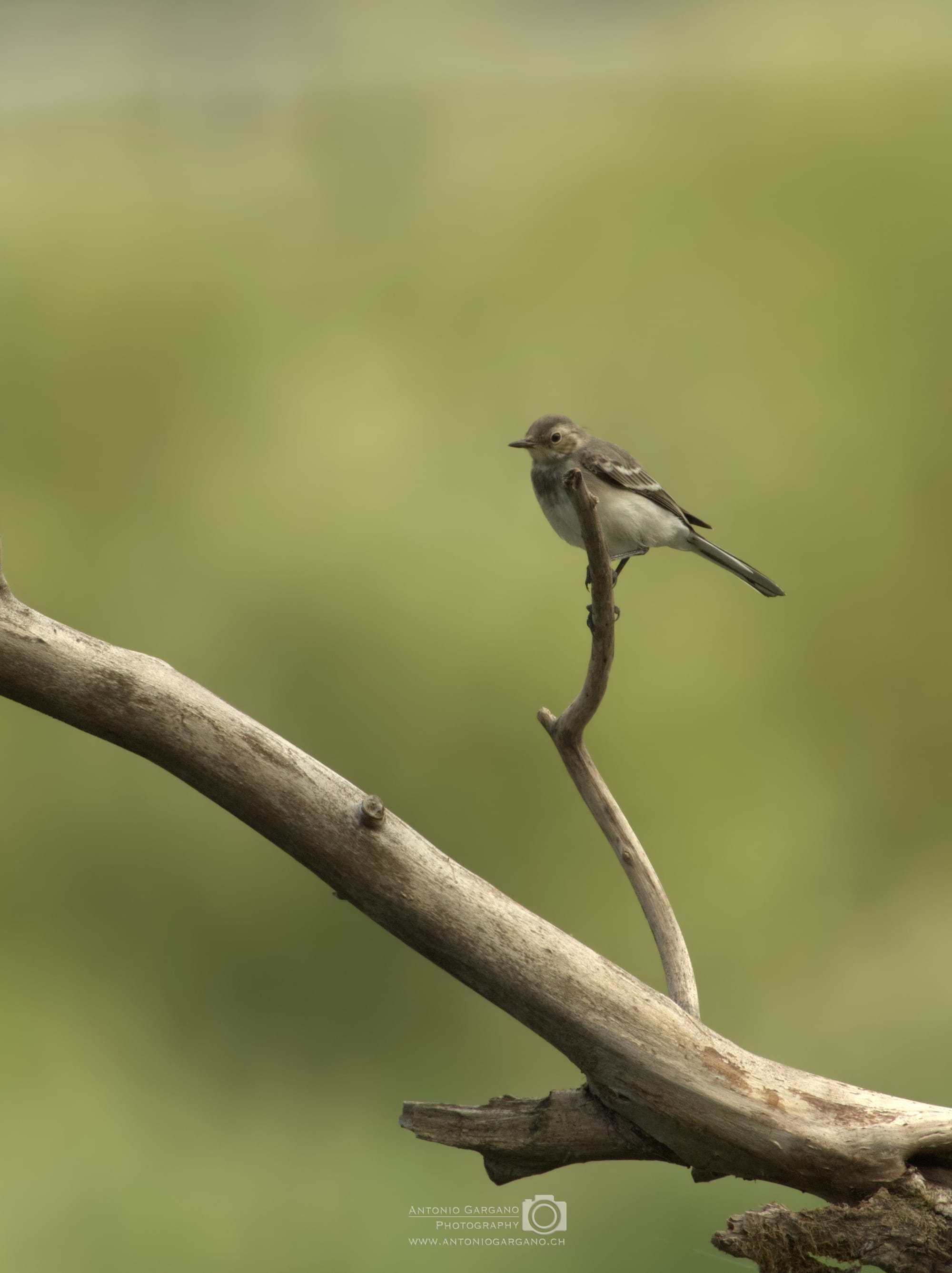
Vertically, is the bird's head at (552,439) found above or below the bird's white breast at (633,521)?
above

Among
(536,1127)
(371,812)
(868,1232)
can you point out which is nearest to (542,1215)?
(536,1127)

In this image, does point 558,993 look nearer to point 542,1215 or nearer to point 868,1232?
point 868,1232

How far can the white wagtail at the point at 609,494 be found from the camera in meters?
2.87

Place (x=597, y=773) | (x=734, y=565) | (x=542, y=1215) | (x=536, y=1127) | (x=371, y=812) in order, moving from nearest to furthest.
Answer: (x=371, y=812) → (x=536, y=1127) → (x=597, y=773) → (x=734, y=565) → (x=542, y=1215)

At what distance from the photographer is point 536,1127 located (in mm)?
2330

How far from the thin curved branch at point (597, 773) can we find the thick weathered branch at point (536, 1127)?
30 cm

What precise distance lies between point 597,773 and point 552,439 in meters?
0.89

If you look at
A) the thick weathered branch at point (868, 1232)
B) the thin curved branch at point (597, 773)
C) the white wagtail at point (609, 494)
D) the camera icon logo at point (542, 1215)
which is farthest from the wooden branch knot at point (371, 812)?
the camera icon logo at point (542, 1215)

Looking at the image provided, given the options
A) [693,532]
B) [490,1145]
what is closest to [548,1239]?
[490,1145]

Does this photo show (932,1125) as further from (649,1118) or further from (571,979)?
(571,979)

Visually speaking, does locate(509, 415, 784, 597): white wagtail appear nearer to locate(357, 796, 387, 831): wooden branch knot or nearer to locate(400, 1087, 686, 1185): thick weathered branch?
locate(357, 796, 387, 831): wooden branch knot

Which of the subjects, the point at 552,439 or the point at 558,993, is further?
the point at 552,439

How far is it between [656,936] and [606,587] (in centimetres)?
88

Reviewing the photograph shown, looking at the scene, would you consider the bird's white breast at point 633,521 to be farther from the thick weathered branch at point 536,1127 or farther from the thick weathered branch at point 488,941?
the thick weathered branch at point 536,1127
